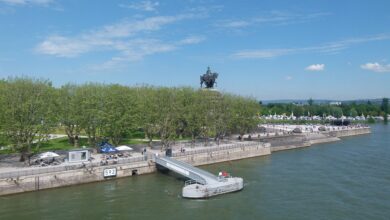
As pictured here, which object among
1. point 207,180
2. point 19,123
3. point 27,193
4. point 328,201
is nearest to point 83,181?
point 27,193

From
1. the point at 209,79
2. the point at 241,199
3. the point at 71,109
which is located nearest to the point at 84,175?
the point at 71,109

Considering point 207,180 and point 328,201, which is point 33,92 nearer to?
point 207,180

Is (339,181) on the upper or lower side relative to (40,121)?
lower

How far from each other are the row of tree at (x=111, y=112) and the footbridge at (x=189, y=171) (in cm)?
1191

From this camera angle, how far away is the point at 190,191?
39312 millimetres

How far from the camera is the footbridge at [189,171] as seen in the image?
43.2m

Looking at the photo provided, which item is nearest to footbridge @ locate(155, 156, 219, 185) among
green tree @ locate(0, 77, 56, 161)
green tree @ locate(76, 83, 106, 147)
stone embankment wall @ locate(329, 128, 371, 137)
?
green tree @ locate(76, 83, 106, 147)

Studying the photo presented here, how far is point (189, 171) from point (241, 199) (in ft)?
27.3

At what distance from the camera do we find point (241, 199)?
129ft

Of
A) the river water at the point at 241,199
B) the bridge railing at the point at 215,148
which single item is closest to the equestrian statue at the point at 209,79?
the bridge railing at the point at 215,148

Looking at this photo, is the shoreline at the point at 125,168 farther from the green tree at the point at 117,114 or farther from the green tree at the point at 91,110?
the green tree at the point at 91,110

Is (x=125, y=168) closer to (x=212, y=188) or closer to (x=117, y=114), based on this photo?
(x=117, y=114)

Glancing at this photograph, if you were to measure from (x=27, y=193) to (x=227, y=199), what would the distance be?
65.2 ft

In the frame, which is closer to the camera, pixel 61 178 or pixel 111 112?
pixel 61 178
